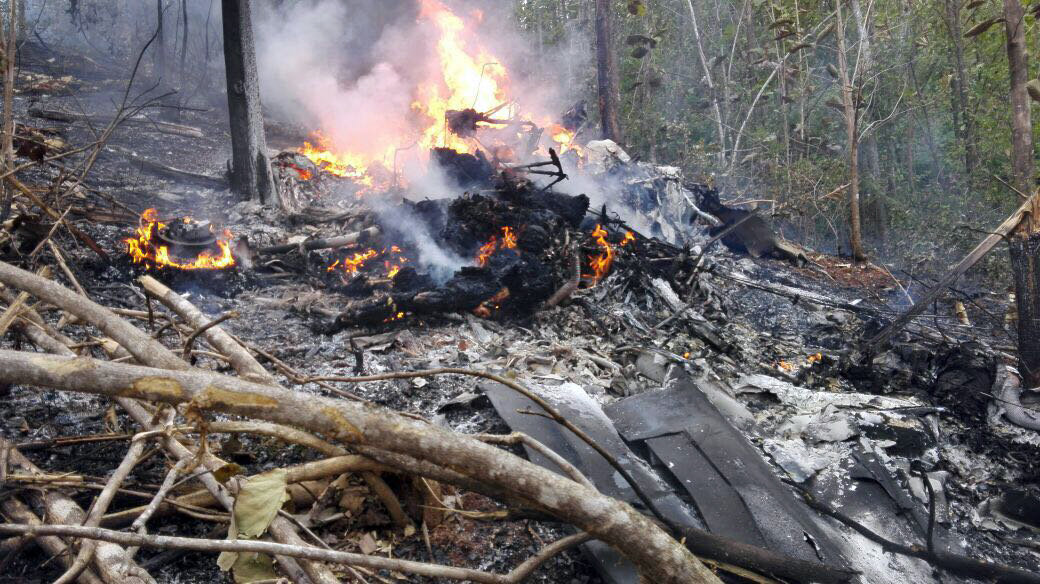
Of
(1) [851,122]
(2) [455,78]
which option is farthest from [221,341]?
(2) [455,78]

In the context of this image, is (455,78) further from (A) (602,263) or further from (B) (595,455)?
(B) (595,455)

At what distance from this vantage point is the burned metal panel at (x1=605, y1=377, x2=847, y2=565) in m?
3.01

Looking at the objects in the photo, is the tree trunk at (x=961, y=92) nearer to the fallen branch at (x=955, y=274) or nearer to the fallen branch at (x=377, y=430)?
the fallen branch at (x=955, y=274)

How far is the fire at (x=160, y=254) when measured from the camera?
20.4ft

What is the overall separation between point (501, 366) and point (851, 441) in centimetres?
269

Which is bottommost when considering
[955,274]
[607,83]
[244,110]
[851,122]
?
[955,274]

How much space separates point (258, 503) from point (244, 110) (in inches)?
352

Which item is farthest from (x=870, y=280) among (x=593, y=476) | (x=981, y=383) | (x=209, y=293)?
(x=209, y=293)

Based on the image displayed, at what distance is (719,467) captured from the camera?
345 cm

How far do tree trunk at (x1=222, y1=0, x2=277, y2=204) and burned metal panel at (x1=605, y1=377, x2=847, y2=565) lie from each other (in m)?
7.75

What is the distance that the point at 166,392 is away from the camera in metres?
1.83

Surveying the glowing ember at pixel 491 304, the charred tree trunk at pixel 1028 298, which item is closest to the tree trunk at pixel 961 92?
the charred tree trunk at pixel 1028 298

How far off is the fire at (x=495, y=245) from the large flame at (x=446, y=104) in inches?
175

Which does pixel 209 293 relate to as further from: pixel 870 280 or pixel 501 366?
pixel 870 280
